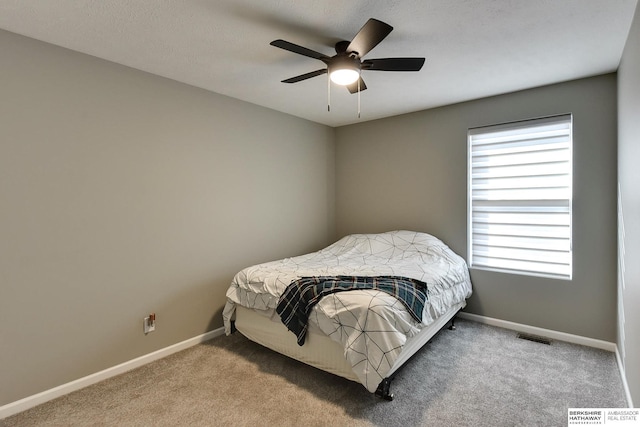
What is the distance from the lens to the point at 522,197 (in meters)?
3.17

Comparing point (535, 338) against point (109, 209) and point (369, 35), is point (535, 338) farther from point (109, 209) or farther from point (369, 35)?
point (109, 209)

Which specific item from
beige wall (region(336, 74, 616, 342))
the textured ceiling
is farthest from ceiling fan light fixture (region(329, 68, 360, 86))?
beige wall (region(336, 74, 616, 342))

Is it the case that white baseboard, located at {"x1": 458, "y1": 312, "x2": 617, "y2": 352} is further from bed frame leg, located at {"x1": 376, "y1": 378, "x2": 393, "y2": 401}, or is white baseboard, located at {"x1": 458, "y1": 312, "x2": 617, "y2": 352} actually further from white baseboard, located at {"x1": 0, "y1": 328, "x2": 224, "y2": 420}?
white baseboard, located at {"x1": 0, "y1": 328, "x2": 224, "y2": 420}

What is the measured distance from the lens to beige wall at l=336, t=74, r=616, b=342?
276 cm

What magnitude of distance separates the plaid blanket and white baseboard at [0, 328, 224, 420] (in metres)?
1.11

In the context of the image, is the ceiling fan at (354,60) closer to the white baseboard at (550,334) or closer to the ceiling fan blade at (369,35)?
the ceiling fan blade at (369,35)

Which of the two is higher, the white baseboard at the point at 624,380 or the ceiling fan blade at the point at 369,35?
the ceiling fan blade at the point at 369,35

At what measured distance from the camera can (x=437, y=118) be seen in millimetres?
3666

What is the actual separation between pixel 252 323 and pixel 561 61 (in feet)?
10.9

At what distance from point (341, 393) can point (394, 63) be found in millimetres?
2246

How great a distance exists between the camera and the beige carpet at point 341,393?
6.24 ft

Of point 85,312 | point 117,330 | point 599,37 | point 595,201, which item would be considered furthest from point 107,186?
point 595,201

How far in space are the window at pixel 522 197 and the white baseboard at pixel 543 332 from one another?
1.76ft

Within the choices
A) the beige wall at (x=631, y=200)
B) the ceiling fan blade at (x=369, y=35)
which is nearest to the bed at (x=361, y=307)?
the beige wall at (x=631, y=200)
